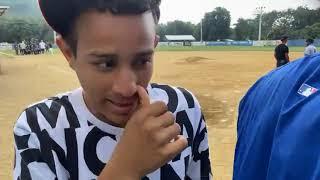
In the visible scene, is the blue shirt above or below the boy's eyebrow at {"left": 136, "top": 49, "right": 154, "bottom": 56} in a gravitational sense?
below

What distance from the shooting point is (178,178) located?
135 centimetres

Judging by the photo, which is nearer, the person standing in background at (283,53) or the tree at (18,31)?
the person standing in background at (283,53)

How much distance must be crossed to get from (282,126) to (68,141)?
63 centimetres

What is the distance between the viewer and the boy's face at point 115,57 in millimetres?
1098

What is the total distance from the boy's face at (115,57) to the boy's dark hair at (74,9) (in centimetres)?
2

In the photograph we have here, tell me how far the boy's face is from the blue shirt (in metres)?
0.31

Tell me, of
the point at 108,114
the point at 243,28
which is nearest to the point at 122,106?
the point at 108,114

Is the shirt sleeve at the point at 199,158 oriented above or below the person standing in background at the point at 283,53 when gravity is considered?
above

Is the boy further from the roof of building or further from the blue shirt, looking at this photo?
the roof of building

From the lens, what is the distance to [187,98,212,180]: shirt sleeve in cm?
143

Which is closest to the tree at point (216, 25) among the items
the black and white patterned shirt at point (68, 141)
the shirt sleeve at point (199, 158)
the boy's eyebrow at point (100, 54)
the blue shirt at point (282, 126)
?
the shirt sleeve at point (199, 158)

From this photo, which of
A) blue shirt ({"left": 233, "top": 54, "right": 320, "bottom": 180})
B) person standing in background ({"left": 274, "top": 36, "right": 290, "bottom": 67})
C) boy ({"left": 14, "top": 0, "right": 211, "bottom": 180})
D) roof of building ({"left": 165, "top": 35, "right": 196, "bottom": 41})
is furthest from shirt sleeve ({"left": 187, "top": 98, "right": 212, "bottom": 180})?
roof of building ({"left": 165, "top": 35, "right": 196, "bottom": 41})

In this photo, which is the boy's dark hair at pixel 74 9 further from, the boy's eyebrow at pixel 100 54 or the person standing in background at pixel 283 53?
the person standing in background at pixel 283 53

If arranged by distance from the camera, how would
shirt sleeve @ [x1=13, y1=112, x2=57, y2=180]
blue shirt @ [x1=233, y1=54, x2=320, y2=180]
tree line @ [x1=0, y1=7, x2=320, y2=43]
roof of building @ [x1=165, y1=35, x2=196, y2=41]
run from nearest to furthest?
blue shirt @ [x1=233, y1=54, x2=320, y2=180] < shirt sleeve @ [x1=13, y1=112, x2=57, y2=180] < tree line @ [x1=0, y1=7, x2=320, y2=43] < roof of building @ [x1=165, y1=35, x2=196, y2=41]
